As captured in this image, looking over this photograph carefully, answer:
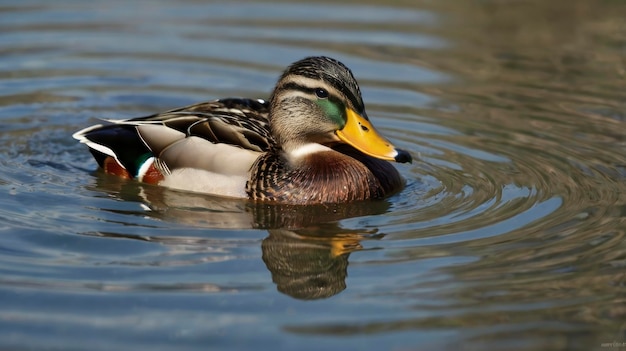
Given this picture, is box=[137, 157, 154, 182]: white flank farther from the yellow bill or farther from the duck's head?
the yellow bill

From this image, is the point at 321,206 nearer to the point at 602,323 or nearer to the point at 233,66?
the point at 602,323

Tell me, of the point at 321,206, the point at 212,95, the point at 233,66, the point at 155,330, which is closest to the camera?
the point at 155,330

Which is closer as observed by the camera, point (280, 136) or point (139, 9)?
point (280, 136)

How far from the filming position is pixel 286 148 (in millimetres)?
10430

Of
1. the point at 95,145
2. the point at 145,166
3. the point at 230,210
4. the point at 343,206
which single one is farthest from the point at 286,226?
the point at 95,145

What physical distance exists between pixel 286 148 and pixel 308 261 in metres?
1.92

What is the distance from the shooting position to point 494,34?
1616 centimetres

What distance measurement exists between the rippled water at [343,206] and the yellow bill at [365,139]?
0.51 meters

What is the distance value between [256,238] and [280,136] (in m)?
1.55

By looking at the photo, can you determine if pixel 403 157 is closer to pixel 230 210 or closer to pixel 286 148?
pixel 286 148

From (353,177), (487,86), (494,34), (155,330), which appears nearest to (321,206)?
(353,177)

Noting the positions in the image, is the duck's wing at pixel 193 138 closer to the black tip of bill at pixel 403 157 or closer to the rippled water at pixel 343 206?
the rippled water at pixel 343 206

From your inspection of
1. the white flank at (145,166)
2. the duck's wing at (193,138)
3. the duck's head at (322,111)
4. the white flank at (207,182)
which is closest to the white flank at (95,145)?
the duck's wing at (193,138)

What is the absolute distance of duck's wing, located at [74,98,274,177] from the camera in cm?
1034
